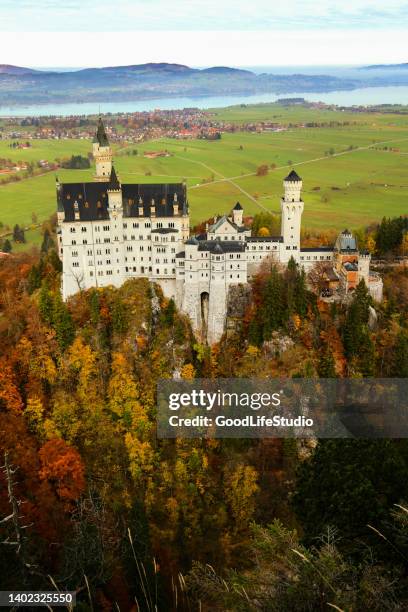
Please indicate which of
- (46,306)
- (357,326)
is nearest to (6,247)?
(46,306)

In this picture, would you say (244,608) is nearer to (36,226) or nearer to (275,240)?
(275,240)

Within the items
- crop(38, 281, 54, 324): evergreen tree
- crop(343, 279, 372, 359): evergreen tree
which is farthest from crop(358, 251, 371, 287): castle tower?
crop(38, 281, 54, 324): evergreen tree

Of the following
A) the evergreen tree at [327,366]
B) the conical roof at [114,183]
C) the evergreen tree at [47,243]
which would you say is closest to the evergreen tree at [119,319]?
the conical roof at [114,183]

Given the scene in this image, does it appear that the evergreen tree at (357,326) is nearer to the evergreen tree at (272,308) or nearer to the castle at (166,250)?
the castle at (166,250)

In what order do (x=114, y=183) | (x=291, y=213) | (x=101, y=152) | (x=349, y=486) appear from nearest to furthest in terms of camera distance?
(x=349, y=486) < (x=114, y=183) < (x=291, y=213) < (x=101, y=152)

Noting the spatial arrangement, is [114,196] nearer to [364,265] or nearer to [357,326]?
[364,265]

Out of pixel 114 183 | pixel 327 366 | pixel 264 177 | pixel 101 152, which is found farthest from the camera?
pixel 264 177
